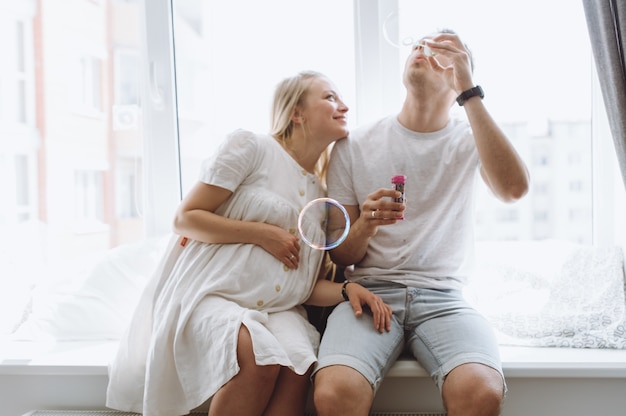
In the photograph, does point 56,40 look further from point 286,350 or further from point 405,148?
point 286,350

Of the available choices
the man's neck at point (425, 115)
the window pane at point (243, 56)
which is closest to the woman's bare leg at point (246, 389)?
the man's neck at point (425, 115)

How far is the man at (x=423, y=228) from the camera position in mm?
1392

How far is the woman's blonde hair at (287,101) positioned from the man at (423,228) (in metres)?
0.17

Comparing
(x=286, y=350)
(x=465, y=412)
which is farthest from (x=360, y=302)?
(x=465, y=412)

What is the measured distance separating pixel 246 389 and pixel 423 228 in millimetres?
704

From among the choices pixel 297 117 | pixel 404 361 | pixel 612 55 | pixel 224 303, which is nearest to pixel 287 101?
pixel 297 117

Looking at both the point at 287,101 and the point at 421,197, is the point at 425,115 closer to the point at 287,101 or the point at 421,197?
the point at 421,197

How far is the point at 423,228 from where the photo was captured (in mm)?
1715

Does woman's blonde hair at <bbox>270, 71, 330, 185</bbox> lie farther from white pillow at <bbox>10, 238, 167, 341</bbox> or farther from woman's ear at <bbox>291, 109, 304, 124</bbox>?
white pillow at <bbox>10, 238, 167, 341</bbox>

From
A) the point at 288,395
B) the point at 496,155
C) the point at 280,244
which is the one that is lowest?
the point at 288,395

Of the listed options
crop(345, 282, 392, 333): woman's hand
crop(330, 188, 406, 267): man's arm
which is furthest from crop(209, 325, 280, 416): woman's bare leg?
crop(330, 188, 406, 267): man's arm

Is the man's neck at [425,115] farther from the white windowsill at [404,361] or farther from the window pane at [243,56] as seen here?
the white windowsill at [404,361]

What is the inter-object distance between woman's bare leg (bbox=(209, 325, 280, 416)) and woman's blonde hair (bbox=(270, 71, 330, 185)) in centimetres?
Answer: 68

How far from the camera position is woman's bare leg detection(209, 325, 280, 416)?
4.44 ft
